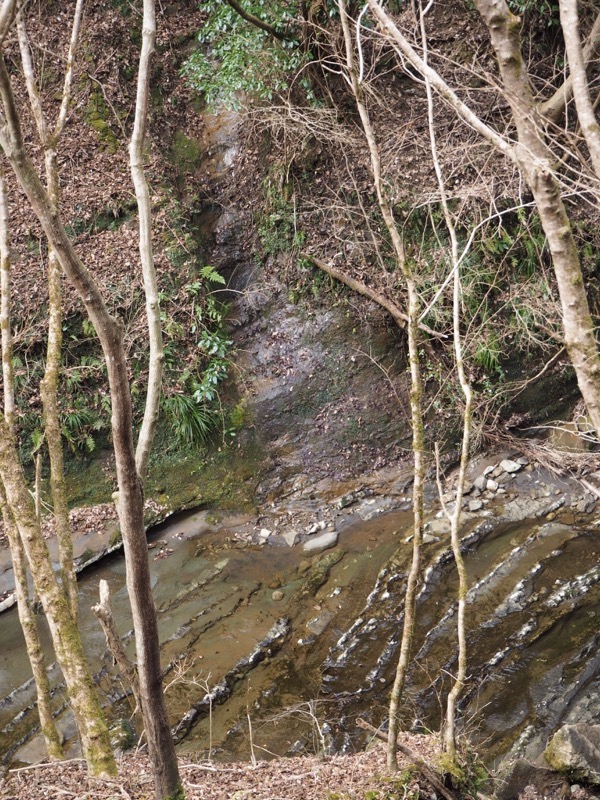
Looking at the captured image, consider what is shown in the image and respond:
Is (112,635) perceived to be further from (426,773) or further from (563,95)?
(563,95)

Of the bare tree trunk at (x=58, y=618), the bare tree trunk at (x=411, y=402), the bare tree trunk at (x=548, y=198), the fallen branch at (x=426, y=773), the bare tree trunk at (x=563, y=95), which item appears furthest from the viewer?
the bare tree trunk at (x=563, y=95)

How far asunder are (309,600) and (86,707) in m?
3.38

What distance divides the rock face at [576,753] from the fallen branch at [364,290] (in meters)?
5.34

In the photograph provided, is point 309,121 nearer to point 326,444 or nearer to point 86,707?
point 326,444

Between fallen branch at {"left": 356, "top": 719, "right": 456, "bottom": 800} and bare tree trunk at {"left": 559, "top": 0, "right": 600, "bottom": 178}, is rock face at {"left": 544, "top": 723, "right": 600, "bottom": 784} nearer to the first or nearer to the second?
fallen branch at {"left": 356, "top": 719, "right": 456, "bottom": 800}

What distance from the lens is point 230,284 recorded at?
992 cm

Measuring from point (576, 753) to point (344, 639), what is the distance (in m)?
2.47

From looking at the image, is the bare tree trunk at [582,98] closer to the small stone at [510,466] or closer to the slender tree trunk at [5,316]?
the slender tree trunk at [5,316]

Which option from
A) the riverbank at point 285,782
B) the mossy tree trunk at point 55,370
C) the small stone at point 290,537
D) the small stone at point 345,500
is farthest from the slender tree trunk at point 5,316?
the small stone at point 345,500

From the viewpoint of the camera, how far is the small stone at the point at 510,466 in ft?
26.9

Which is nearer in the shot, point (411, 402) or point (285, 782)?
point (411, 402)

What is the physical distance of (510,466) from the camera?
826 cm

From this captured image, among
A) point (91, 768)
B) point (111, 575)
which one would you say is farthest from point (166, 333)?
point (91, 768)

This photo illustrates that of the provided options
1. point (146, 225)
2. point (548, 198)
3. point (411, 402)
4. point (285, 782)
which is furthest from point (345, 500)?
point (548, 198)
